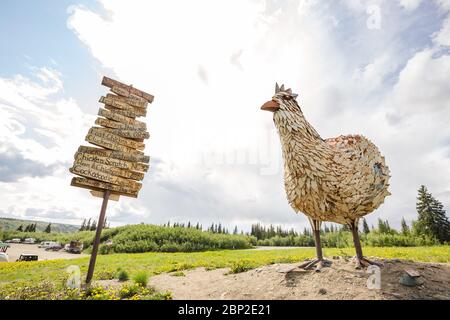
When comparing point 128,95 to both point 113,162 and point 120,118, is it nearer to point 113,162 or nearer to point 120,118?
point 120,118

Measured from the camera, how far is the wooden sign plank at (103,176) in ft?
20.5

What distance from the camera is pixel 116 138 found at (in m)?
6.92

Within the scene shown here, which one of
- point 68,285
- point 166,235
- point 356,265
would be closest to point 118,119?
point 68,285

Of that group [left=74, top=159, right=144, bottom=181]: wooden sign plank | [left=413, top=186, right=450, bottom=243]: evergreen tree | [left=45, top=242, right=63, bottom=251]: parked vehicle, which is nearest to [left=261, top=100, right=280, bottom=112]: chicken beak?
[left=74, top=159, right=144, bottom=181]: wooden sign plank

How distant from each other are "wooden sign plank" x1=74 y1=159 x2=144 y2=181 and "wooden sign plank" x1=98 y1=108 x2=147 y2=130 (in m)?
1.43

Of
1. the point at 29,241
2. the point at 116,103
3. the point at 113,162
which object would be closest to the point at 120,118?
the point at 116,103

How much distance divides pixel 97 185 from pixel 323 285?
5980 mm

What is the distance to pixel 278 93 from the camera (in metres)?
5.36

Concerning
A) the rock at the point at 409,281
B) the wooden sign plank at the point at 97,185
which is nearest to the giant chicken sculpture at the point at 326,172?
the rock at the point at 409,281

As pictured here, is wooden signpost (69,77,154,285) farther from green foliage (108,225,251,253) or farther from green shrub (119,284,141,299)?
green foliage (108,225,251,253)

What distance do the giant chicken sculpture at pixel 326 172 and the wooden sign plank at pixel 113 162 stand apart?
162 inches
